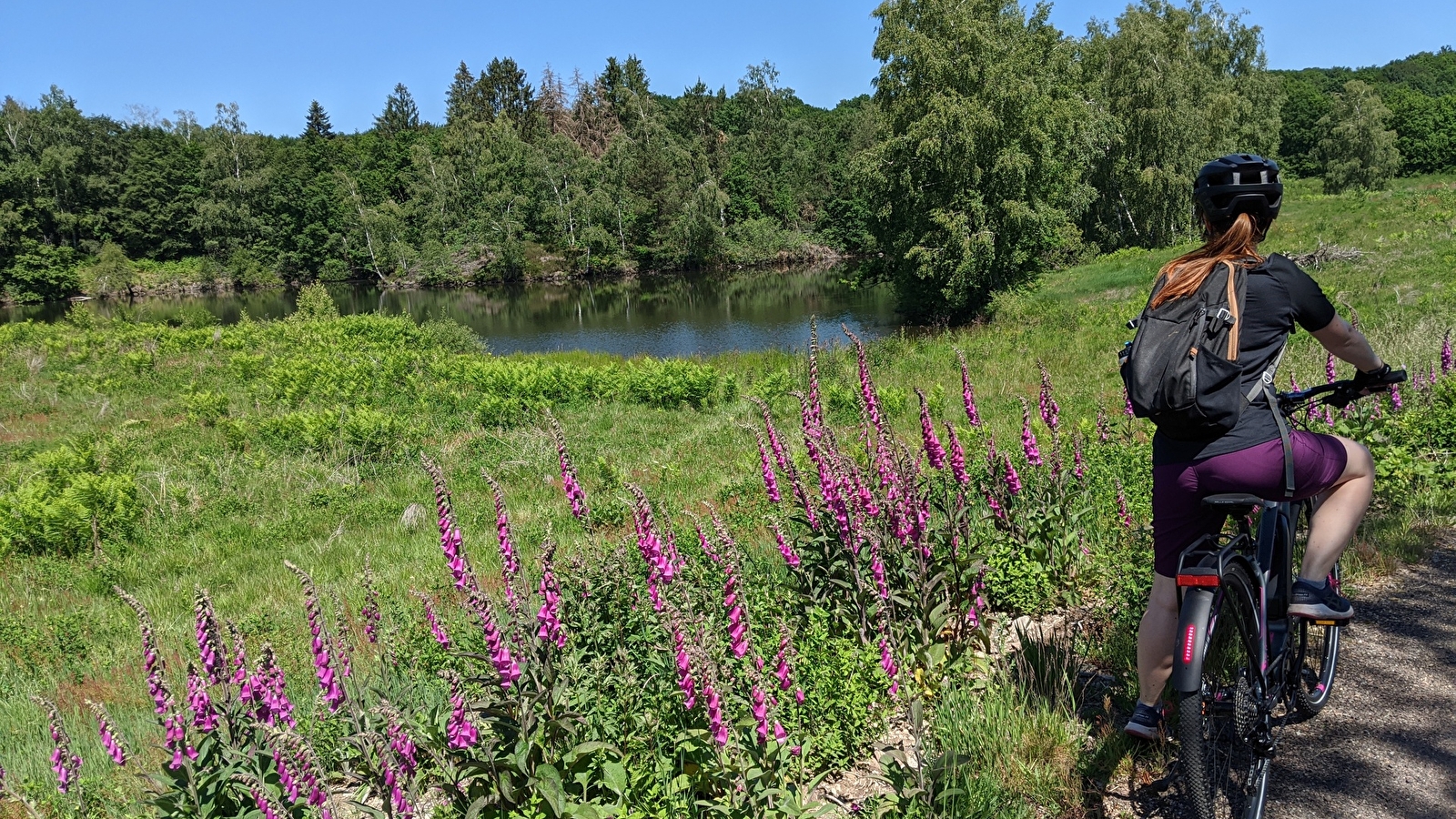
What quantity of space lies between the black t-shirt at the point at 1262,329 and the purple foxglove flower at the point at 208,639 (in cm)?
364

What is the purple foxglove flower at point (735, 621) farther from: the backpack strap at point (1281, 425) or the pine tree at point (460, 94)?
the pine tree at point (460, 94)

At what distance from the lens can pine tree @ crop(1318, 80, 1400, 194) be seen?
56.4 metres

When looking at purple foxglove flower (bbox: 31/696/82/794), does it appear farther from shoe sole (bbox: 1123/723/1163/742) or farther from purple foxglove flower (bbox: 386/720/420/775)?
shoe sole (bbox: 1123/723/1163/742)

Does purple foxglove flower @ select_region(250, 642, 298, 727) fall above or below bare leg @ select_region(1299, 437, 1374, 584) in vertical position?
below

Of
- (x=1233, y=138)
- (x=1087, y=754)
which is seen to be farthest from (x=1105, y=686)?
(x=1233, y=138)

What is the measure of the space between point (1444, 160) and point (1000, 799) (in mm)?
100920

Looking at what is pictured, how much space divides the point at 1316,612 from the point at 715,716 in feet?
7.82

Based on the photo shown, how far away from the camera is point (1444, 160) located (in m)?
76.2

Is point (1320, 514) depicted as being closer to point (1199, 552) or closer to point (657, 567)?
point (1199, 552)

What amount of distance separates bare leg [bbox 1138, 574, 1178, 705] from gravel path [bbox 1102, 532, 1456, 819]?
328 mm

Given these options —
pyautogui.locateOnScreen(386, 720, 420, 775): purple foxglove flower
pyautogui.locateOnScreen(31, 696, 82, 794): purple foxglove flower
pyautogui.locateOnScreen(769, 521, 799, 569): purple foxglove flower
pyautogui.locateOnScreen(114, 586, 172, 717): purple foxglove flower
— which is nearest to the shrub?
pyautogui.locateOnScreen(31, 696, 82, 794): purple foxglove flower

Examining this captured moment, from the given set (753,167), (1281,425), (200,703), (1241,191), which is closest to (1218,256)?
(1241,191)

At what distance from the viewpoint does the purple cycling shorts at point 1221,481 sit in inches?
118

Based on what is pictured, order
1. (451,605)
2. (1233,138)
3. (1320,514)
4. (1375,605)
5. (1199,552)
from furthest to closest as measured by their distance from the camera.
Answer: (1233,138), (451,605), (1375,605), (1320,514), (1199,552)
